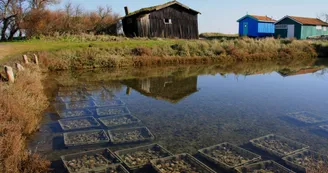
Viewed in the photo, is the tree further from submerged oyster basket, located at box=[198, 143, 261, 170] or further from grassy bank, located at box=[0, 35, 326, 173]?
submerged oyster basket, located at box=[198, 143, 261, 170]

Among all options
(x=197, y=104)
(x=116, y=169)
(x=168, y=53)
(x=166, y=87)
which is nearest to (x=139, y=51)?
(x=168, y=53)

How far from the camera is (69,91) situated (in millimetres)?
12836

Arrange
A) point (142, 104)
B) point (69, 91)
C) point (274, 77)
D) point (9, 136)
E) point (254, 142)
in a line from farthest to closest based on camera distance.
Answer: point (274, 77)
point (69, 91)
point (142, 104)
point (254, 142)
point (9, 136)

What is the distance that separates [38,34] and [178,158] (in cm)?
2446

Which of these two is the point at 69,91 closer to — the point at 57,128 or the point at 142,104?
the point at 142,104

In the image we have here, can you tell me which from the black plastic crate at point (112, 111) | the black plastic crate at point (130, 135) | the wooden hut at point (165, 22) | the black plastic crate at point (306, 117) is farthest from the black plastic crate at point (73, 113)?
the wooden hut at point (165, 22)

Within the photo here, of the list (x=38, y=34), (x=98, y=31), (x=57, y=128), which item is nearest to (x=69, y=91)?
(x=57, y=128)

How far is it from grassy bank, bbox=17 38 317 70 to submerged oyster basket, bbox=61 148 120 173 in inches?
518

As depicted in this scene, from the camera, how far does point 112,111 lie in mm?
9656

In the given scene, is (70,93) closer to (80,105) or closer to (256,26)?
(80,105)

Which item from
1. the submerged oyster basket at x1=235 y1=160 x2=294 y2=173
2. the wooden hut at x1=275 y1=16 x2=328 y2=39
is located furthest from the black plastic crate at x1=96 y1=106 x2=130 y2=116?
the wooden hut at x1=275 y1=16 x2=328 y2=39

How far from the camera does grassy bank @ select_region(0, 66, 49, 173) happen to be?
4.93 m

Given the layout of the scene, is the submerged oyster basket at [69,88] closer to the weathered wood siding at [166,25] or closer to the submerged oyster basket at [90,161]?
the submerged oyster basket at [90,161]

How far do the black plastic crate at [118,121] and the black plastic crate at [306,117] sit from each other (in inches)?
189
